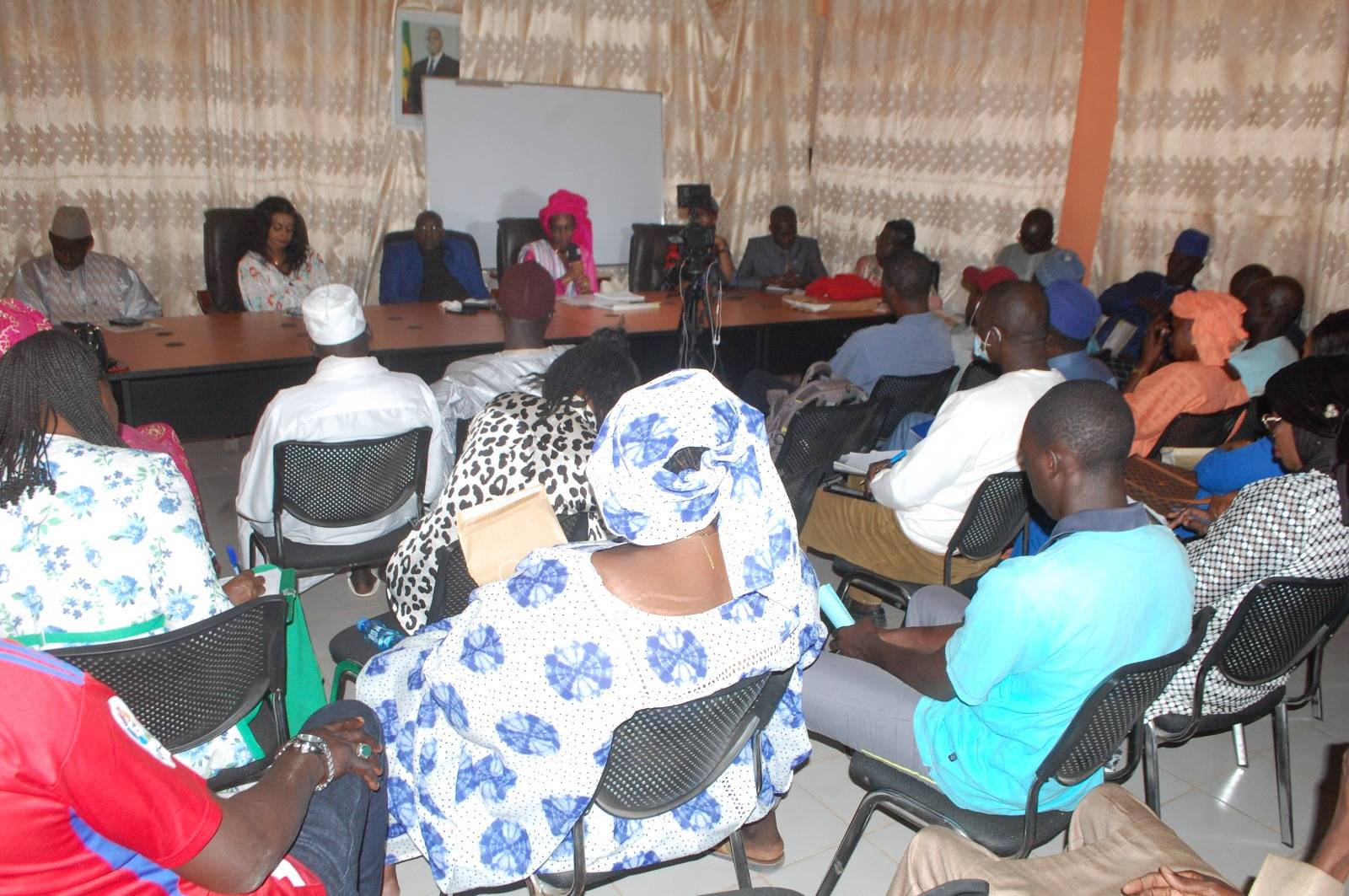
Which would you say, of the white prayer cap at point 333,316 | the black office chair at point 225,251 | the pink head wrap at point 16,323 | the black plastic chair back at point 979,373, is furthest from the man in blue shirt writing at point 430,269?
the pink head wrap at point 16,323

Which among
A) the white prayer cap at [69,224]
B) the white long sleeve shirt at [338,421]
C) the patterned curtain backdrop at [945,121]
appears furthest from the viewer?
the patterned curtain backdrop at [945,121]

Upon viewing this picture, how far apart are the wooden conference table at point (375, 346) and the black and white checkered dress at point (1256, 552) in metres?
2.45

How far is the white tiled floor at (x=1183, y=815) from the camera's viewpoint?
2061 millimetres

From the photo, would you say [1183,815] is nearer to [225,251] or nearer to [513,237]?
[513,237]

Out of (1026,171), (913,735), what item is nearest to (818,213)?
(1026,171)

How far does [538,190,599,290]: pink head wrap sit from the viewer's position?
5.60 meters

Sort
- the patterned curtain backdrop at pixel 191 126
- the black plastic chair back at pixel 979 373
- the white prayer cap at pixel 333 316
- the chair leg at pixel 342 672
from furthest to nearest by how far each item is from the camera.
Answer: the patterned curtain backdrop at pixel 191 126 → the black plastic chair back at pixel 979 373 → the white prayer cap at pixel 333 316 → the chair leg at pixel 342 672

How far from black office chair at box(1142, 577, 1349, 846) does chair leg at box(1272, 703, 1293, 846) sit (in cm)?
10

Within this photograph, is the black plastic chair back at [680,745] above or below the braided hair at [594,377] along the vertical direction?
below

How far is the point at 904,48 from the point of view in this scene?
6949 mm

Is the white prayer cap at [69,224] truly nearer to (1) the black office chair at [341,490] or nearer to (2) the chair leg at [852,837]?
(1) the black office chair at [341,490]

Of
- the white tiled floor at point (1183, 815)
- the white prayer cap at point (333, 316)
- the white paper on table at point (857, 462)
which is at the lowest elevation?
the white tiled floor at point (1183, 815)

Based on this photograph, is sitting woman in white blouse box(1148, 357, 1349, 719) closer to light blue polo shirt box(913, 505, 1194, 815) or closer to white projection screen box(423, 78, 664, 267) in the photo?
light blue polo shirt box(913, 505, 1194, 815)

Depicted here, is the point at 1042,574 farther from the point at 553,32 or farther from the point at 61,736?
the point at 553,32
